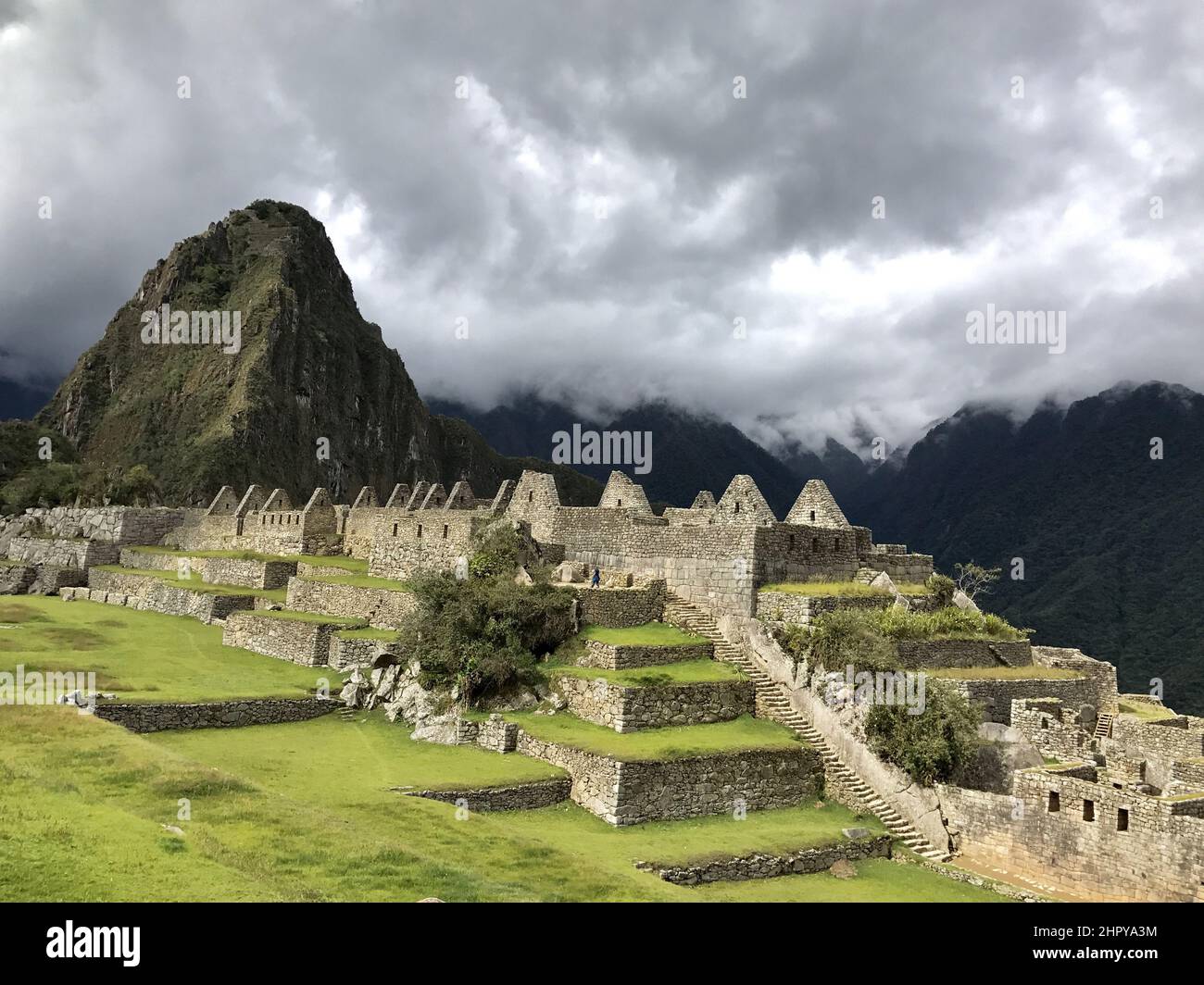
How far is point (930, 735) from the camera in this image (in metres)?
17.2

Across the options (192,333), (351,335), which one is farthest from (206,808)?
(351,335)

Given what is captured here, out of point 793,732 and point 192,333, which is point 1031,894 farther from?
point 192,333

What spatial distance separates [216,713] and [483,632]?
6227 mm

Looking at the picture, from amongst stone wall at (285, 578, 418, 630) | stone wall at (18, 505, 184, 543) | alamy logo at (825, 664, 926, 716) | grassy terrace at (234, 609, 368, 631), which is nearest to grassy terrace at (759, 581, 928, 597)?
alamy logo at (825, 664, 926, 716)

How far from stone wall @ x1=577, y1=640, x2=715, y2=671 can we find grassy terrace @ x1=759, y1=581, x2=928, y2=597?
8.69 feet

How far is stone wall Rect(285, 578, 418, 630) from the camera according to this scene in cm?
2636

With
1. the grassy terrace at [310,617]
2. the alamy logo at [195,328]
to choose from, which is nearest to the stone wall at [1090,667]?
the grassy terrace at [310,617]

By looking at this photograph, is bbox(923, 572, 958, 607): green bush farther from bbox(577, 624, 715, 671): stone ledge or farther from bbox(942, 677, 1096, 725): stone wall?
bbox(577, 624, 715, 671): stone ledge

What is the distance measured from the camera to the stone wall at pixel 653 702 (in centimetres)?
1808

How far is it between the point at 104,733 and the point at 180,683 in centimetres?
628

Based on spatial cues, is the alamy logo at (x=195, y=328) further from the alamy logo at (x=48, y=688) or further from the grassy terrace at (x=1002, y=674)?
the grassy terrace at (x=1002, y=674)

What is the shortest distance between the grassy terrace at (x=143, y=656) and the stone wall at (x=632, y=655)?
7385 millimetres

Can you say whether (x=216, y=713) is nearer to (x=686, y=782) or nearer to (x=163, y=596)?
(x=686, y=782)

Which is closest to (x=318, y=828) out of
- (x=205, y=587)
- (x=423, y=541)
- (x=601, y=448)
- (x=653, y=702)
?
(x=653, y=702)
